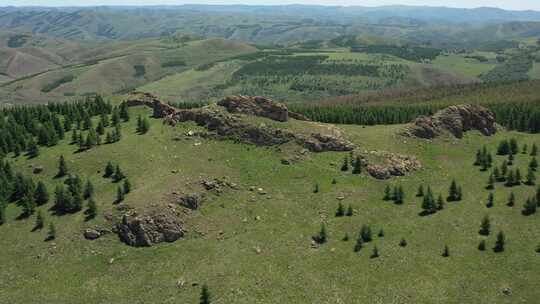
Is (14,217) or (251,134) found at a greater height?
→ (251,134)

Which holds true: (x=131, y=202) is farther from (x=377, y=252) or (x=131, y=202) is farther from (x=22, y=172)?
(x=377, y=252)

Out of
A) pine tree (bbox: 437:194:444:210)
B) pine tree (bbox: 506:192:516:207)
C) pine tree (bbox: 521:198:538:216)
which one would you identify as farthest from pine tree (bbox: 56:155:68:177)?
pine tree (bbox: 521:198:538:216)

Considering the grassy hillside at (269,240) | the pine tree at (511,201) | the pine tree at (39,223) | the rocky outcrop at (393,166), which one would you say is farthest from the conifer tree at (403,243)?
the pine tree at (39,223)

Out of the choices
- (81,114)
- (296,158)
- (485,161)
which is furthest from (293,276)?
(81,114)

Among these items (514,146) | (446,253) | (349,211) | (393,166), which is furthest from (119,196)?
(514,146)

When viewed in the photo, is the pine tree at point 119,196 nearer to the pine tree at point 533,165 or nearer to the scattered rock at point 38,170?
the scattered rock at point 38,170

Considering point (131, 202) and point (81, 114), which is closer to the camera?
point (131, 202)

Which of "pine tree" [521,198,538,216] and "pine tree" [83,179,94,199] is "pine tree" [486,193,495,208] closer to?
"pine tree" [521,198,538,216]
